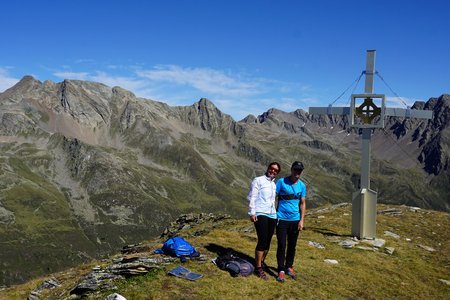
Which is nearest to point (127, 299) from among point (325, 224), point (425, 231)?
point (325, 224)

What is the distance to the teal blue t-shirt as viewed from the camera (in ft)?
63.6

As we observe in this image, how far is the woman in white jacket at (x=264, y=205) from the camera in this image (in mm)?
18703

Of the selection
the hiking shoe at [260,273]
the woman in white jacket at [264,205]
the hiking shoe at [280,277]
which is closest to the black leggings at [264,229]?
the woman in white jacket at [264,205]

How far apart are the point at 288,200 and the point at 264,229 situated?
6.02 feet

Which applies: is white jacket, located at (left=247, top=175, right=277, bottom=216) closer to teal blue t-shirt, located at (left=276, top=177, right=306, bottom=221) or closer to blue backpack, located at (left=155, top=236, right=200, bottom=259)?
teal blue t-shirt, located at (left=276, top=177, right=306, bottom=221)

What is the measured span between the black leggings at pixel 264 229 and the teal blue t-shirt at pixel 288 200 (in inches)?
26.9

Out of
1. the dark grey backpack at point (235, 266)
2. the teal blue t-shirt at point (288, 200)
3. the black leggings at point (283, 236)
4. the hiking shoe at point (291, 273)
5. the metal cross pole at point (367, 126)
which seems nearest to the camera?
the dark grey backpack at point (235, 266)

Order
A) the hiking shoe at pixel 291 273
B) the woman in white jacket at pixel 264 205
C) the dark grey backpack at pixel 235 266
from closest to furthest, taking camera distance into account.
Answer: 1. the woman in white jacket at pixel 264 205
2. the dark grey backpack at pixel 235 266
3. the hiking shoe at pixel 291 273

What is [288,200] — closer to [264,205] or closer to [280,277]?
[264,205]

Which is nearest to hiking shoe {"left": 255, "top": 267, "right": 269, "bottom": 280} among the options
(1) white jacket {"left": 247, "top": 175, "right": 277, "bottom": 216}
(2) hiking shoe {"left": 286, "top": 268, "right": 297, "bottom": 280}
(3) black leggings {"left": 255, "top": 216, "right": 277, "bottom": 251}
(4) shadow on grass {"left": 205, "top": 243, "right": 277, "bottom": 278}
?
(3) black leggings {"left": 255, "top": 216, "right": 277, "bottom": 251}

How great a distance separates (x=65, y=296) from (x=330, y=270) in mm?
13310

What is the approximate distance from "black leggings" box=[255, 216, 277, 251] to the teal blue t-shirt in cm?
68

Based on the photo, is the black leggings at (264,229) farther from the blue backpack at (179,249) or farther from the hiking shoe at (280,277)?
the blue backpack at (179,249)

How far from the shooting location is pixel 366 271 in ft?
76.5
